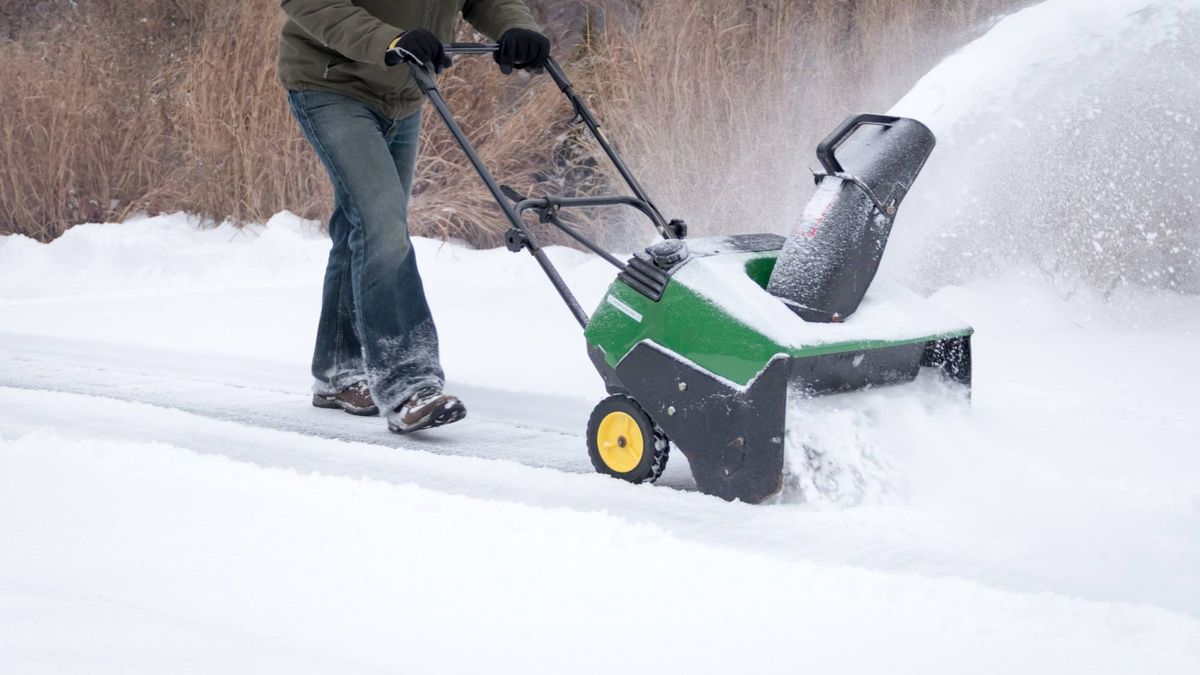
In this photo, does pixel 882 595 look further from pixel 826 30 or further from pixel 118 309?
pixel 826 30

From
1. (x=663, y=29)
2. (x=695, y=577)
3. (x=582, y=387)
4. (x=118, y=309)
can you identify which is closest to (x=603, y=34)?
(x=663, y=29)

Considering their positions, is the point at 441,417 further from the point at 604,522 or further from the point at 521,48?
the point at 604,522

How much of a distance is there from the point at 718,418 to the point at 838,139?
710mm

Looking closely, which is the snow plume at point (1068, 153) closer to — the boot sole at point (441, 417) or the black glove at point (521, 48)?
the black glove at point (521, 48)

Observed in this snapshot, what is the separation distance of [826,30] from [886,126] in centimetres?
391

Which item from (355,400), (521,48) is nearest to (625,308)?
→ (521,48)

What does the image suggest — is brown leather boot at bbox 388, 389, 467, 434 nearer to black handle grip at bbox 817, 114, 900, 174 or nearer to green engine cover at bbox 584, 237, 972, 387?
green engine cover at bbox 584, 237, 972, 387

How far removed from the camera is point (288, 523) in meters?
2.53

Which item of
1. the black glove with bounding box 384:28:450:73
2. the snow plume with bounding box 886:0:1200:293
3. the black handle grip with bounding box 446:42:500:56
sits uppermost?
the snow plume with bounding box 886:0:1200:293

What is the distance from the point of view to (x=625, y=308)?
2947mm

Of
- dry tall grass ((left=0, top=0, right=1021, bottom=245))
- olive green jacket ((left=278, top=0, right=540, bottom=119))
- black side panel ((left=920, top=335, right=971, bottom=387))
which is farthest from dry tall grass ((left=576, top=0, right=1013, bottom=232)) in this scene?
black side panel ((left=920, top=335, right=971, bottom=387))

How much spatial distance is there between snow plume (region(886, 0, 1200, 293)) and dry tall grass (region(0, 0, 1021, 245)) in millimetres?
1401

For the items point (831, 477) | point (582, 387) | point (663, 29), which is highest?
point (663, 29)

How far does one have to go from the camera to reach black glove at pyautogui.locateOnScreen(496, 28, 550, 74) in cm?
345
